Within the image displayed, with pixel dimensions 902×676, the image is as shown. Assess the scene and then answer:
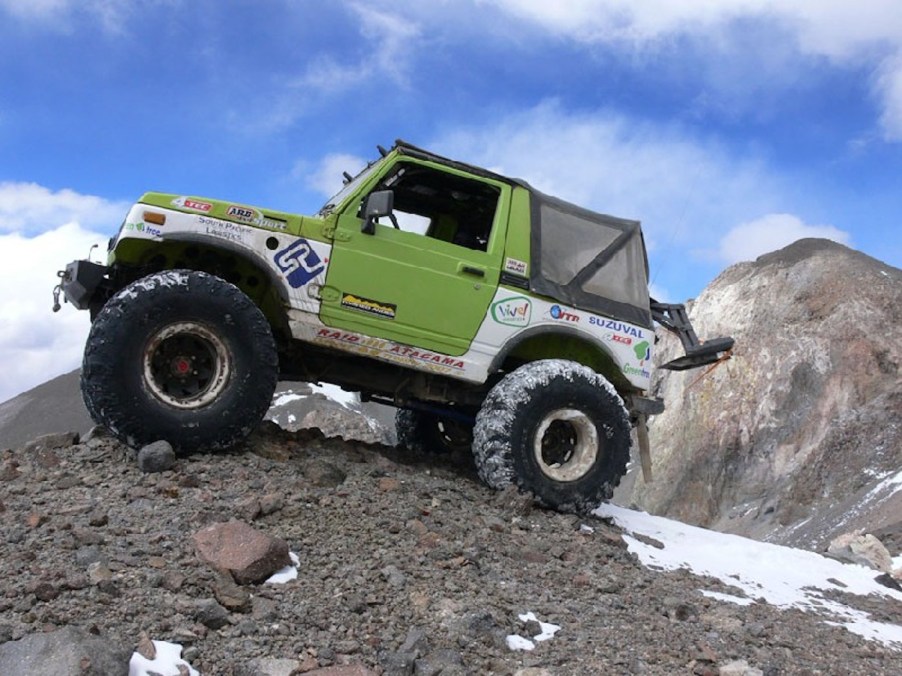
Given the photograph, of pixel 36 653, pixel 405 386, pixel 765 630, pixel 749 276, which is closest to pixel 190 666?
pixel 36 653

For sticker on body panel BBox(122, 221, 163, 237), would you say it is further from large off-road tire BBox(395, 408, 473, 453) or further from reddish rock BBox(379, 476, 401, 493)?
large off-road tire BBox(395, 408, 473, 453)

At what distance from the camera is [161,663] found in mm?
3758

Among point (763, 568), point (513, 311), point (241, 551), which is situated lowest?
point (763, 568)

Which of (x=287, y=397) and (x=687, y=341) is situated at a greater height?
(x=687, y=341)

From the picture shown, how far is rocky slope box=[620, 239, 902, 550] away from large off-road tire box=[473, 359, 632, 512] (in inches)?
698

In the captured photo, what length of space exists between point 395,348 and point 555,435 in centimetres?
169

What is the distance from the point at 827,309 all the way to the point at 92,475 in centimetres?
2970

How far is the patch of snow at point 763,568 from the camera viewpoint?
6.85 m

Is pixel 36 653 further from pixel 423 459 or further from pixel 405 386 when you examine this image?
pixel 423 459

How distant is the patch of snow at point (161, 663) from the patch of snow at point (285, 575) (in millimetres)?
837

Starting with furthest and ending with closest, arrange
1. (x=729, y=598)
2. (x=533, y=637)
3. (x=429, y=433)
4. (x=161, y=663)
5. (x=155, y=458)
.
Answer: (x=429, y=433) → (x=729, y=598) → (x=155, y=458) → (x=533, y=637) → (x=161, y=663)

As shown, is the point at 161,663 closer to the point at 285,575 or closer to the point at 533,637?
the point at 285,575

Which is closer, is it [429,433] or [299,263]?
[299,263]

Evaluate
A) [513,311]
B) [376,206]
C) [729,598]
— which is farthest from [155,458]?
[729,598]
